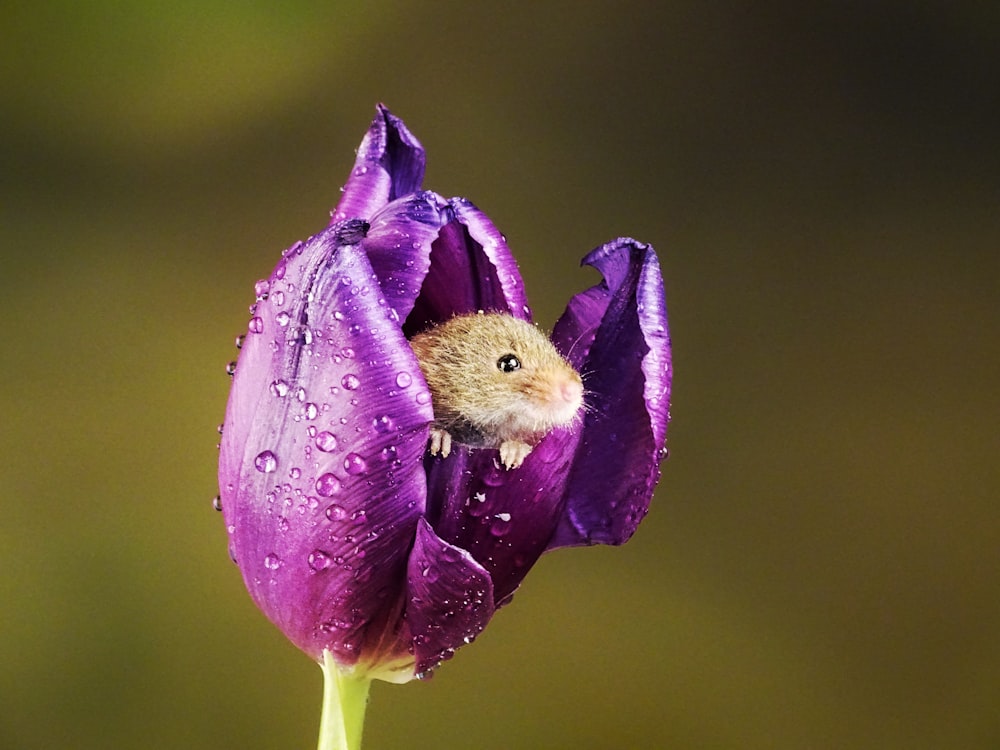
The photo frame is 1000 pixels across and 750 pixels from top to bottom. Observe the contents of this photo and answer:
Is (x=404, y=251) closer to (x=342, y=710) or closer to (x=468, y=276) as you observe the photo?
(x=468, y=276)

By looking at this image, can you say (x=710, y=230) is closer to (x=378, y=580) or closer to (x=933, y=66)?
(x=933, y=66)

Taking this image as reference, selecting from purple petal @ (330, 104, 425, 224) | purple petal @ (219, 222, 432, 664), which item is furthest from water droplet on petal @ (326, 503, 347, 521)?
purple petal @ (330, 104, 425, 224)

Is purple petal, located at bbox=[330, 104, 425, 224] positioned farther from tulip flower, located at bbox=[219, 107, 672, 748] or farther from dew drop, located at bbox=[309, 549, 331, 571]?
dew drop, located at bbox=[309, 549, 331, 571]

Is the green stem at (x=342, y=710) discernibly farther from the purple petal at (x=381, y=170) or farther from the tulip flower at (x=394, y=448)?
the purple petal at (x=381, y=170)

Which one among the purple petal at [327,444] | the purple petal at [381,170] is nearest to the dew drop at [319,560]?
the purple petal at [327,444]

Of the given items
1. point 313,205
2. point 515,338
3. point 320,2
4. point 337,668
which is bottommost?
point 337,668

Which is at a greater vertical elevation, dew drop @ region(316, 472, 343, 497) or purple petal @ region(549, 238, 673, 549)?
purple petal @ region(549, 238, 673, 549)

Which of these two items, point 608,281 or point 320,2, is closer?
point 608,281

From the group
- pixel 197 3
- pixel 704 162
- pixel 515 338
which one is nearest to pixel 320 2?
pixel 197 3
